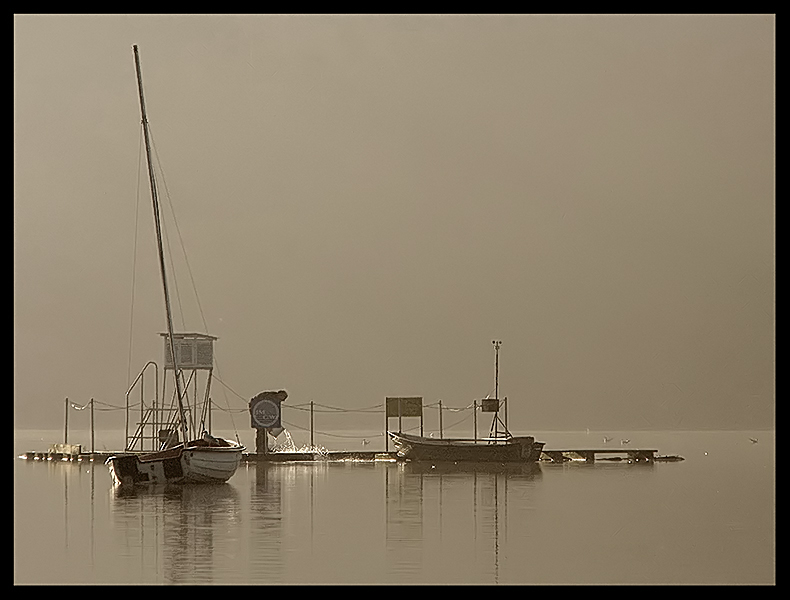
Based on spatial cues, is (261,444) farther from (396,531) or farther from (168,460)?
(396,531)

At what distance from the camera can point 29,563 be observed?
32312mm

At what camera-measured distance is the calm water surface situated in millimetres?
29969

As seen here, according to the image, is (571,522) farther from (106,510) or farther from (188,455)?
(188,455)

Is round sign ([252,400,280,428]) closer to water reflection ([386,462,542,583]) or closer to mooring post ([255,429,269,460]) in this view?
mooring post ([255,429,269,460])

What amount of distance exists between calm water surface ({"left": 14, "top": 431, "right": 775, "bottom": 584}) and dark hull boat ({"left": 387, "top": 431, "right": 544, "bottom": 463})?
8969 mm

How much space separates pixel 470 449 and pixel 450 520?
36082mm

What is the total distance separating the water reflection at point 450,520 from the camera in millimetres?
30391

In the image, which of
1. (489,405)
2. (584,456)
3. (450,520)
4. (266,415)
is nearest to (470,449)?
(489,405)

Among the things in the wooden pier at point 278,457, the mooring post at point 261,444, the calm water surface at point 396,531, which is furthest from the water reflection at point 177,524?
the mooring post at point 261,444

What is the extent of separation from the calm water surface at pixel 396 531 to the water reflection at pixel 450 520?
0.24 feet

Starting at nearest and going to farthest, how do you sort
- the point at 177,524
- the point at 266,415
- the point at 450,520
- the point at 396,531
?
the point at 396,531 → the point at 177,524 → the point at 450,520 → the point at 266,415

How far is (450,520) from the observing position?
41.8m

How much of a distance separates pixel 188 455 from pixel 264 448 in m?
24.2
